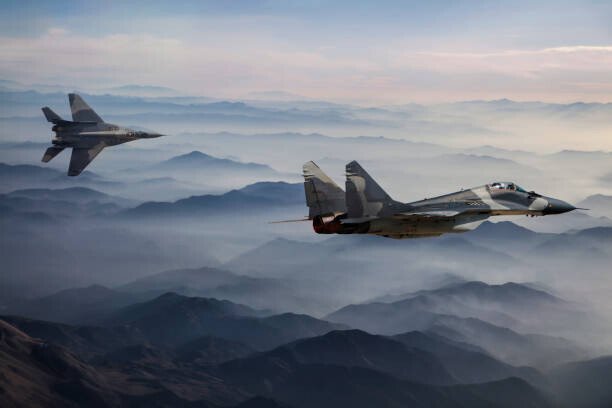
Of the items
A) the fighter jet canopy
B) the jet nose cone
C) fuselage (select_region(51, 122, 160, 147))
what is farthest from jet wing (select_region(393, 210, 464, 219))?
fuselage (select_region(51, 122, 160, 147))

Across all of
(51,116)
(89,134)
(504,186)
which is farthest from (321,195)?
(51,116)

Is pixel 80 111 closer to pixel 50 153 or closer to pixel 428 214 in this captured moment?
pixel 50 153

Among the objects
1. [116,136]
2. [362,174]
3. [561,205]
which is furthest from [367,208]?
[116,136]

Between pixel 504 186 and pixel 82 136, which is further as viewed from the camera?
pixel 82 136

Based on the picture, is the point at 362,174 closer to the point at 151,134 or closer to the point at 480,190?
the point at 480,190

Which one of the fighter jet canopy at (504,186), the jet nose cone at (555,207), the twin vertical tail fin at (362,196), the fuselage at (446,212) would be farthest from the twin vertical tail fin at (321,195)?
the jet nose cone at (555,207)

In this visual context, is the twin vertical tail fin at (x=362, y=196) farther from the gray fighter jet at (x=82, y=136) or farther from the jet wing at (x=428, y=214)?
the gray fighter jet at (x=82, y=136)
